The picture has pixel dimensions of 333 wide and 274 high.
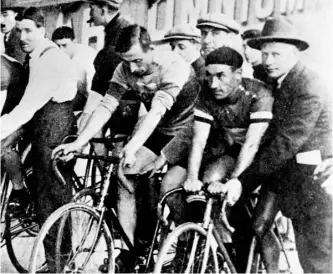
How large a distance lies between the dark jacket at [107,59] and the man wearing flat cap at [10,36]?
535 mm

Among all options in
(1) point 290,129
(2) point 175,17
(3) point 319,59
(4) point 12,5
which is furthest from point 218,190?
(4) point 12,5

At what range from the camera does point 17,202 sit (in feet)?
12.3

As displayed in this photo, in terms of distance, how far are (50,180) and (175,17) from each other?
113 cm

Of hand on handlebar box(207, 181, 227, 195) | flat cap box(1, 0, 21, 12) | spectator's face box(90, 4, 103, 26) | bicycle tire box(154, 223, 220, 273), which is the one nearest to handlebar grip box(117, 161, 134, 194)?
bicycle tire box(154, 223, 220, 273)

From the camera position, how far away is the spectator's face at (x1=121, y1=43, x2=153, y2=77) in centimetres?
337

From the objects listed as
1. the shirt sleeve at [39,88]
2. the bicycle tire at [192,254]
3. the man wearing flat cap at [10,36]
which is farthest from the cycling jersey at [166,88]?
the man wearing flat cap at [10,36]

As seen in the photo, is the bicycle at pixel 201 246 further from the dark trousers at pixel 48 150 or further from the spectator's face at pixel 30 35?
the spectator's face at pixel 30 35

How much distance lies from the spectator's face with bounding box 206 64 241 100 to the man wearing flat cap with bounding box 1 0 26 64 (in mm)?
1414

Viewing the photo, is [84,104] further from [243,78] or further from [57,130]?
[243,78]

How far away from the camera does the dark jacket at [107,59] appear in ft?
12.6

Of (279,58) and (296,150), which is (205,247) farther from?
(279,58)

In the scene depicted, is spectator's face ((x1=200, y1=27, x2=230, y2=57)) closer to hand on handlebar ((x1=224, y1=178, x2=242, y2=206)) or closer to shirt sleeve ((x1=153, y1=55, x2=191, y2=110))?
shirt sleeve ((x1=153, y1=55, x2=191, y2=110))

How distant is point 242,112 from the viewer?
321cm

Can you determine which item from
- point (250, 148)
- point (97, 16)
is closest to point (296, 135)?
point (250, 148)
